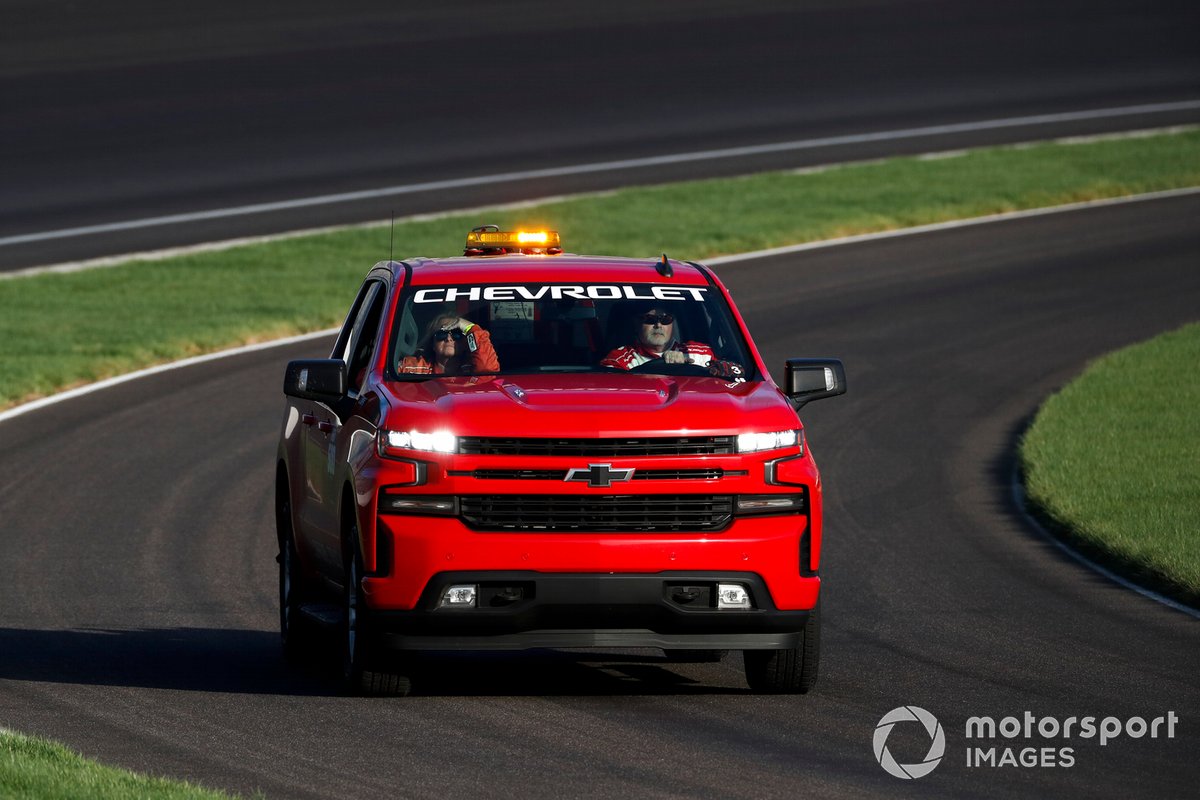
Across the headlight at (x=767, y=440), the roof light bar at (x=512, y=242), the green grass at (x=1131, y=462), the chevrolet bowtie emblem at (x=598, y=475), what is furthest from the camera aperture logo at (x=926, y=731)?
the roof light bar at (x=512, y=242)

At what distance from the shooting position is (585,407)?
34.4ft

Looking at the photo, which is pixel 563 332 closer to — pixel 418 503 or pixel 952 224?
pixel 418 503

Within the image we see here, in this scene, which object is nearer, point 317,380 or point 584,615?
point 584,615

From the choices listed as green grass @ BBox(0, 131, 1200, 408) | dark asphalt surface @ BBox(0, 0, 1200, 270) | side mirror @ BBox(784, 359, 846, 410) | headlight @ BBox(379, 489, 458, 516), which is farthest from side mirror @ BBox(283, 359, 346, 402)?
dark asphalt surface @ BBox(0, 0, 1200, 270)

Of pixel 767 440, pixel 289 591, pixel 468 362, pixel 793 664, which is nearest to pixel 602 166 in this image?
pixel 289 591

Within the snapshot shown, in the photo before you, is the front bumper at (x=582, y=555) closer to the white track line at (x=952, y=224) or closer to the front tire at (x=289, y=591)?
the front tire at (x=289, y=591)

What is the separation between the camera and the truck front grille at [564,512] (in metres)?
10.3

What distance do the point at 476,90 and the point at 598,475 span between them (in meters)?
30.7

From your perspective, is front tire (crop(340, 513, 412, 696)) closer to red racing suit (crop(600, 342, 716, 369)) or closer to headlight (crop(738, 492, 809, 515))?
red racing suit (crop(600, 342, 716, 369))

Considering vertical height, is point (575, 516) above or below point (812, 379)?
below

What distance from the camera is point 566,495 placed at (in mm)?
10289

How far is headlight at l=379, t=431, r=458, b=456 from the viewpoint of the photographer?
10.4m

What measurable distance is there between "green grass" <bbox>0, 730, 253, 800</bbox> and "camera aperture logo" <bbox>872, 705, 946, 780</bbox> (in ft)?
8.43

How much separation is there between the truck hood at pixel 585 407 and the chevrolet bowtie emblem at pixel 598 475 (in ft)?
0.48
